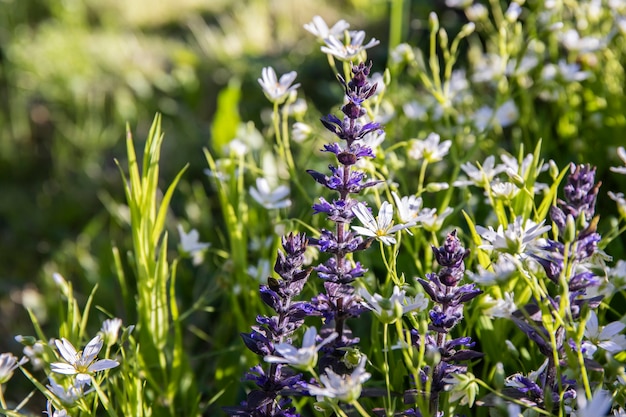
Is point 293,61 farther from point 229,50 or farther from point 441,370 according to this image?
point 441,370

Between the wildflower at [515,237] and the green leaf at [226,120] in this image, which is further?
the green leaf at [226,120]

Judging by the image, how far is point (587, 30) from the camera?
1967 mm

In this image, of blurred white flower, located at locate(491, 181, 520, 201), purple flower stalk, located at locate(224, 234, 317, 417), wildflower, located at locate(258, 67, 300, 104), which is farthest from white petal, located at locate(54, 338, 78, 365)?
blurred white flower, located at locate(491, 181, 520, 201)

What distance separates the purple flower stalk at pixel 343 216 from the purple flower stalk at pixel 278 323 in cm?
5

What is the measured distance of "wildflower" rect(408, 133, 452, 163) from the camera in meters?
1.40

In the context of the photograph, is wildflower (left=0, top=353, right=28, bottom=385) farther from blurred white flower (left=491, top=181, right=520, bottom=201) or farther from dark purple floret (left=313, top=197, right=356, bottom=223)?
blurred white flower (left=491, top=181, right=520, bottom=201)

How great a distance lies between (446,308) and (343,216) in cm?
21

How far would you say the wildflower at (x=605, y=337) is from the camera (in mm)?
989

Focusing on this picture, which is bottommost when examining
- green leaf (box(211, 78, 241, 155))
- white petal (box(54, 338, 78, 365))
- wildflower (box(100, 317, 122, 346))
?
green leaf (box(211, 78, 241, 155))

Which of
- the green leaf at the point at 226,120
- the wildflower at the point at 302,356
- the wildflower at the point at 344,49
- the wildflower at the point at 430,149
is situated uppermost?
the wildflower at the point at 344,49

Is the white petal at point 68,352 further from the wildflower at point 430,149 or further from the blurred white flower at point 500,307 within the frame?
the wildflower at point 430,149

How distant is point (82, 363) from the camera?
38.8 inches

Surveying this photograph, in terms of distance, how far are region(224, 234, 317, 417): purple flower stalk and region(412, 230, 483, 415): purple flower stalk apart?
0.61 feet

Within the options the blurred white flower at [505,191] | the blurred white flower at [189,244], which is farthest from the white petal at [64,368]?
the blurred white flower at [505,191]
